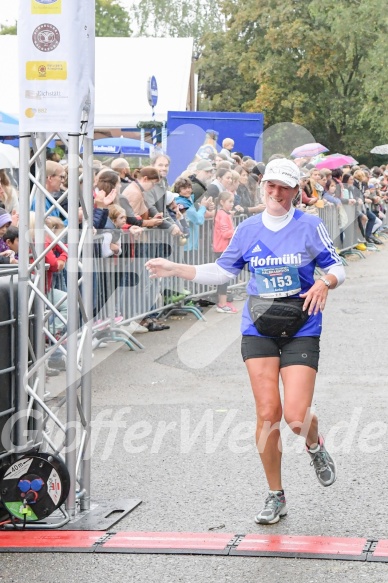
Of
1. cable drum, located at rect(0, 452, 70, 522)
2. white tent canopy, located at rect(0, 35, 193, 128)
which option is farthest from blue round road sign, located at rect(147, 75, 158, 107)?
cable drum, located at rect(0, 452, 70, 522)

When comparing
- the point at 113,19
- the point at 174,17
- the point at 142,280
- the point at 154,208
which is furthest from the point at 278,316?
the point at 113,19

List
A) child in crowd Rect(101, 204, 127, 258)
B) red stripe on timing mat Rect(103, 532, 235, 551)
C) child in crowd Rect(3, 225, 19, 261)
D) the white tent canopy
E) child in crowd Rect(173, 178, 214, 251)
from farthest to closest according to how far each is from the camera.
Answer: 1. the white tent canopy
2. child in crowd Rect(173, 178, 214, 251)
3. child in crowd Rect(101, 204, 127, 258)
4. child in crowd Rect(3, 225, 19, 261)
5. red stripe on timing mat Rect(103, 532, 235, 551)

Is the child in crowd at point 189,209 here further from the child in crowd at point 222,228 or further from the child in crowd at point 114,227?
the child in crowd at point 114,227

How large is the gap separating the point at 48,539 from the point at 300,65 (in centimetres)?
5429

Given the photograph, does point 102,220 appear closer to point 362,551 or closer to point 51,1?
point 51,1

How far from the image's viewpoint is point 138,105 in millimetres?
33656

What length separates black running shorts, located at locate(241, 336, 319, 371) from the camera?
20.5 feet

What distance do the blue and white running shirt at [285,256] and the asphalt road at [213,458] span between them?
1045mm

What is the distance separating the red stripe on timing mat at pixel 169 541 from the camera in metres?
5.77

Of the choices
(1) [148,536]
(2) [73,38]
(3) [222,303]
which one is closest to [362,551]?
(1) [148,536]

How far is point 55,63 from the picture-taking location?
595 cm

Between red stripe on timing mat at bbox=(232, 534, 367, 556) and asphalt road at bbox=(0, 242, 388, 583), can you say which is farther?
red stripe on timing mat at bbox=(232, 534, 367, 556)

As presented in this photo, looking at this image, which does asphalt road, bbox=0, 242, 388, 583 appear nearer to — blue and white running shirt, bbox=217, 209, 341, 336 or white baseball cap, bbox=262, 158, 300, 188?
blue and white running shirt, bbox=217, 209, 341, 336

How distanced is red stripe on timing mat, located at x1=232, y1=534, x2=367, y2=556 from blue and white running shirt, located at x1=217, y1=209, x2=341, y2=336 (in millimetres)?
1111
